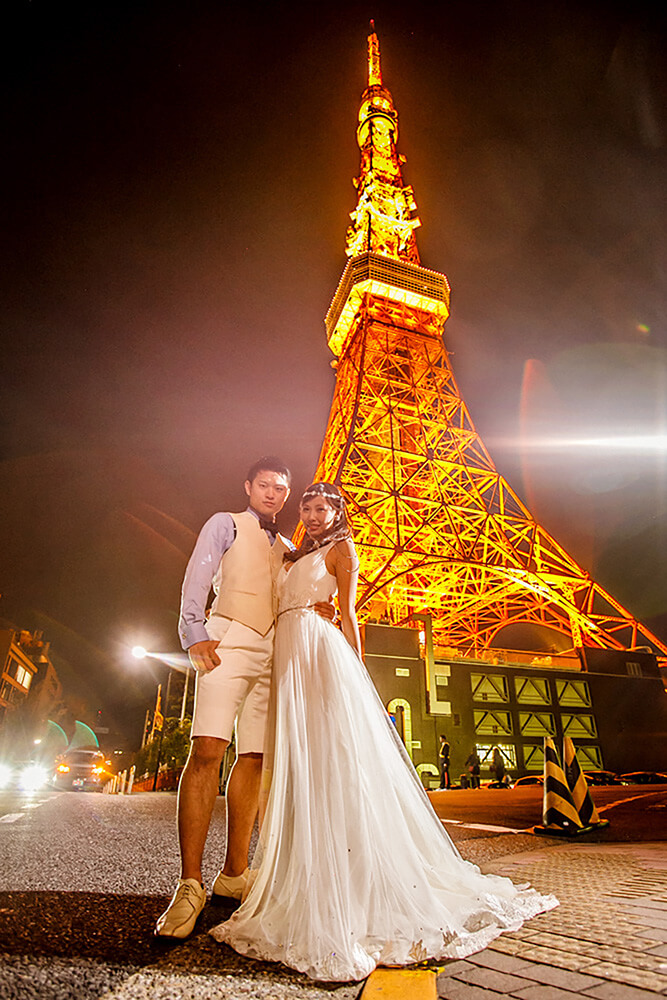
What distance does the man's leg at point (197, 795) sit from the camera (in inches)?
84.2

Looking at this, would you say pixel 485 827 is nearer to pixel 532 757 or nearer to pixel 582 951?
pixel 582 951

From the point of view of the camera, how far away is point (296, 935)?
168 centimetres

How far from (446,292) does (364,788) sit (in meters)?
34.4

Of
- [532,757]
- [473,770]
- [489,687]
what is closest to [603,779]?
[473,770]

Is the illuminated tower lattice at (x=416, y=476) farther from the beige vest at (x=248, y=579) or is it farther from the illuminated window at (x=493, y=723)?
the beige vest at (x=248, y=579)

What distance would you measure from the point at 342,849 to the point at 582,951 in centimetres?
77

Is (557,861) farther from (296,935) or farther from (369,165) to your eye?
(369,165)

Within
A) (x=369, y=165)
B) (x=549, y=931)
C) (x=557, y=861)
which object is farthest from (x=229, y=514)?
(x=369, y=165)

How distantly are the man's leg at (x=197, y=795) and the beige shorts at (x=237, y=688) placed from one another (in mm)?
58

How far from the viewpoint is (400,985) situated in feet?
4.79

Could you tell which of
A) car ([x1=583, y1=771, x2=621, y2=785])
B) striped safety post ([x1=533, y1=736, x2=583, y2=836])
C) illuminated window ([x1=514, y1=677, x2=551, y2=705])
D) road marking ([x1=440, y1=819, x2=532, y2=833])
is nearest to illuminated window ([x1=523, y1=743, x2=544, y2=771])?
illuminated window ([x1=514, y1=677, x2=551, y2=705])

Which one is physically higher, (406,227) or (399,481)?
(406,227)

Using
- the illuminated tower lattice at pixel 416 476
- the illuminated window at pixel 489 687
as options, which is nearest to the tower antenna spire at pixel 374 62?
the illuminated tower lattice at pixel 416 476

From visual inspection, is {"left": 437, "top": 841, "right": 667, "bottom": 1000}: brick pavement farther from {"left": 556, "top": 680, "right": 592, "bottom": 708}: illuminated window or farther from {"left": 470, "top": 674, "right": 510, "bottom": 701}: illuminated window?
{"left": 556, "top": 680, "right": 592, "bottom": 708}: illuminated window
